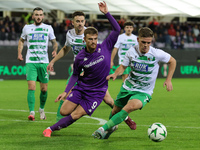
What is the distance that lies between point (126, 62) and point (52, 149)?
6.16 ft

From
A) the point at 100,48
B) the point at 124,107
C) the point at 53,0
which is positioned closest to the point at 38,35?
the point at 100,48

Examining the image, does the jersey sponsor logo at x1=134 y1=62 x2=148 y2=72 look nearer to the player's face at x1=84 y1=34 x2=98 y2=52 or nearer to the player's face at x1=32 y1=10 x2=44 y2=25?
the player's face at x1=84 y1=34 x2=98 y2=52

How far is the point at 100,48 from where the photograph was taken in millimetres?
7629

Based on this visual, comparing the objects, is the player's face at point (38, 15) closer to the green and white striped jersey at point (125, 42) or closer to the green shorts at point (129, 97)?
the green shorts at point (129, 97)

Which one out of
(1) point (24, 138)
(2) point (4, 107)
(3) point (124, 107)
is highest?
(3) point (124, 107)

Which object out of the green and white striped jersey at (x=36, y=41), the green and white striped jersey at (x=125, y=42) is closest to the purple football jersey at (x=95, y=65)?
the green and white striped jersey at (x=36, y=41)

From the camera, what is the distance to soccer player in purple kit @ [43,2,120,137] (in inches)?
294

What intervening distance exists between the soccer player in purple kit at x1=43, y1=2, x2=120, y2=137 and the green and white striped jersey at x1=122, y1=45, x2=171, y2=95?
1.22ft

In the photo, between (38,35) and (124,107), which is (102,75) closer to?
(124,107)

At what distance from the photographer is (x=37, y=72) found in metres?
10.3

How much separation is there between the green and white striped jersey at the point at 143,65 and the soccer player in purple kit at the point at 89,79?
0.37 m

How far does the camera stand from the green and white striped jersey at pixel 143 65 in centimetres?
751

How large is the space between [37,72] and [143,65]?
3447 millimetres

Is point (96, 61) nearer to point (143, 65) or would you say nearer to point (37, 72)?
point (143, 65)
